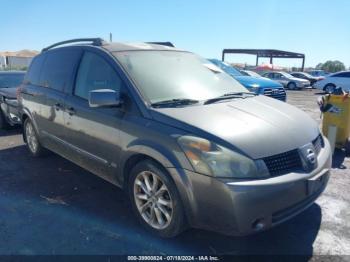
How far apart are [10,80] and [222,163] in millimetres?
7933

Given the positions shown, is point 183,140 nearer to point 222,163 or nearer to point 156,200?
point 222,163

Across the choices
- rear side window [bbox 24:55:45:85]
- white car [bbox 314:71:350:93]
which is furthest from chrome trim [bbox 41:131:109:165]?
white car [bbox 314:71:350:93]

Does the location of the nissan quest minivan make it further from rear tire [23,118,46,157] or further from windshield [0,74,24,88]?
windshield [0,74,24,88]

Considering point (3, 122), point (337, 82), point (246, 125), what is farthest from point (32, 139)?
point (337, 82)

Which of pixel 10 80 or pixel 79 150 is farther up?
pixel 10 80

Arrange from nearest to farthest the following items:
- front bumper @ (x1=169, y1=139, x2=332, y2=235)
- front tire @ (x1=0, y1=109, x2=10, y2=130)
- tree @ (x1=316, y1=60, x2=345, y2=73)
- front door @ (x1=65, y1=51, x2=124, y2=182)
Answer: front bumper @ (x1=169, y1=139, x2=332, y2=235), front door @ (x1=65, y1=51, x2=124, y2=182), front tire @ (x1=0, y1=109, x2=10, y2=130), tree @ (x1=316, y1=60, x2=345, y2=73)

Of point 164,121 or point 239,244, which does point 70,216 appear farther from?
point 239,244

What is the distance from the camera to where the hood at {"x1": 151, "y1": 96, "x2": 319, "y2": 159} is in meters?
2.70

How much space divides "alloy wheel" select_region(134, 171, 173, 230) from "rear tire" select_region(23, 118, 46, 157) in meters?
2.87

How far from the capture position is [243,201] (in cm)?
254

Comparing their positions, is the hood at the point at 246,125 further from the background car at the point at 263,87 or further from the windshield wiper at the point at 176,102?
the background car at the point at 263,87

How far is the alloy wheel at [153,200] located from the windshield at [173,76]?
30.8 inches

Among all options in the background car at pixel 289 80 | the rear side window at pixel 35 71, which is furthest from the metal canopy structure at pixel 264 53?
the rear side window at pixel 35 71

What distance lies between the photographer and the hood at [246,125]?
270 cm
